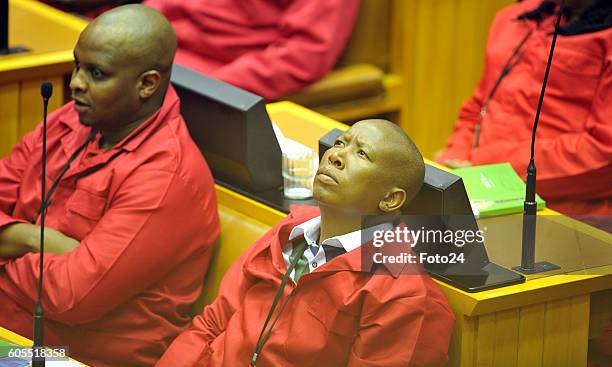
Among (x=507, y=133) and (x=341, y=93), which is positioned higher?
(x=507, y=133)

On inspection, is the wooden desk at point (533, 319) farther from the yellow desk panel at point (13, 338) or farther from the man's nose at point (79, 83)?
the man's nose at point (79, 83)

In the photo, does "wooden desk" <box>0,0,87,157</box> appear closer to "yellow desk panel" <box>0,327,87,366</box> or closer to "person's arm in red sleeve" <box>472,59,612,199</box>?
"yellow desk panel" <box>0,327,87,366</box>

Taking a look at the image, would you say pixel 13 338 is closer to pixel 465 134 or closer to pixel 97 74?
pixel 97 74

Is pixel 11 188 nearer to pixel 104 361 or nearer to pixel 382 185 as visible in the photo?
pixel 104 361

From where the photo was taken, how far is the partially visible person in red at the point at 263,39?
4.36 metres

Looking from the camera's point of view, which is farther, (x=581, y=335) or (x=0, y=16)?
(x=0, y=16)

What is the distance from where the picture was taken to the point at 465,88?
4977 millimetres

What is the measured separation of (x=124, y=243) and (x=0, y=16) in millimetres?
1389

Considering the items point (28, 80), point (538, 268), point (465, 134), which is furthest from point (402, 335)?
point (28, 80)

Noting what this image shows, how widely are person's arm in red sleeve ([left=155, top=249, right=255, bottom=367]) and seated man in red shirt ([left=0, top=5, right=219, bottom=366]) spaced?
7.5 inches

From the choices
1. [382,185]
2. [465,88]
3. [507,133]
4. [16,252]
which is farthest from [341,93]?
[382,185]

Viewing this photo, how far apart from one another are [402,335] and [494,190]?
2.02 feet

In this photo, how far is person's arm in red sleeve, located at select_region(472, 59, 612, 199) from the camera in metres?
3.31

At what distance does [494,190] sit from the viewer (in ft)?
9.70
